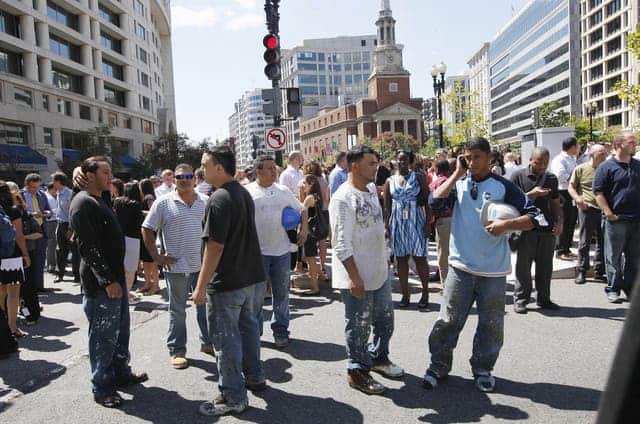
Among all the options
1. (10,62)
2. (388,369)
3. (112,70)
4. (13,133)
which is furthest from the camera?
(112,70)

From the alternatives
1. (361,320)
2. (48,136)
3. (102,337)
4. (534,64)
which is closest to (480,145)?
(361,320)

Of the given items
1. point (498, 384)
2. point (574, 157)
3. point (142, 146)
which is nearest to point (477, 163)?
point (498, 384)

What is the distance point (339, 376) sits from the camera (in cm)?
508

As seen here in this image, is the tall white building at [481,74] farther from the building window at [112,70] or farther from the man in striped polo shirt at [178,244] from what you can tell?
the man in striped polo shirt at [178,244]

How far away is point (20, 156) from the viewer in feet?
111

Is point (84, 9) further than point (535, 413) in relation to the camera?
Yes

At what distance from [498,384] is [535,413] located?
0.59 meters

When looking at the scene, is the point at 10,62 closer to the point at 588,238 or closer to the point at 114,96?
the point at 114,96

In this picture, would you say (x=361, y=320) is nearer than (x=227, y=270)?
No

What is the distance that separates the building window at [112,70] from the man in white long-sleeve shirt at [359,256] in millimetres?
52415

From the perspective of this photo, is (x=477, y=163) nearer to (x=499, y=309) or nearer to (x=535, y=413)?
(x=499, y=309)

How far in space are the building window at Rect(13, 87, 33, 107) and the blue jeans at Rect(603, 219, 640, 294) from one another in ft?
126

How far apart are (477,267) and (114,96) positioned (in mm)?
55534

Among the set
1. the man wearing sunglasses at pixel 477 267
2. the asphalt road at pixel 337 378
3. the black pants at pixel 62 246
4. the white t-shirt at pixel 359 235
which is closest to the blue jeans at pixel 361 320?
the white t-shirt at pixel 359 235
